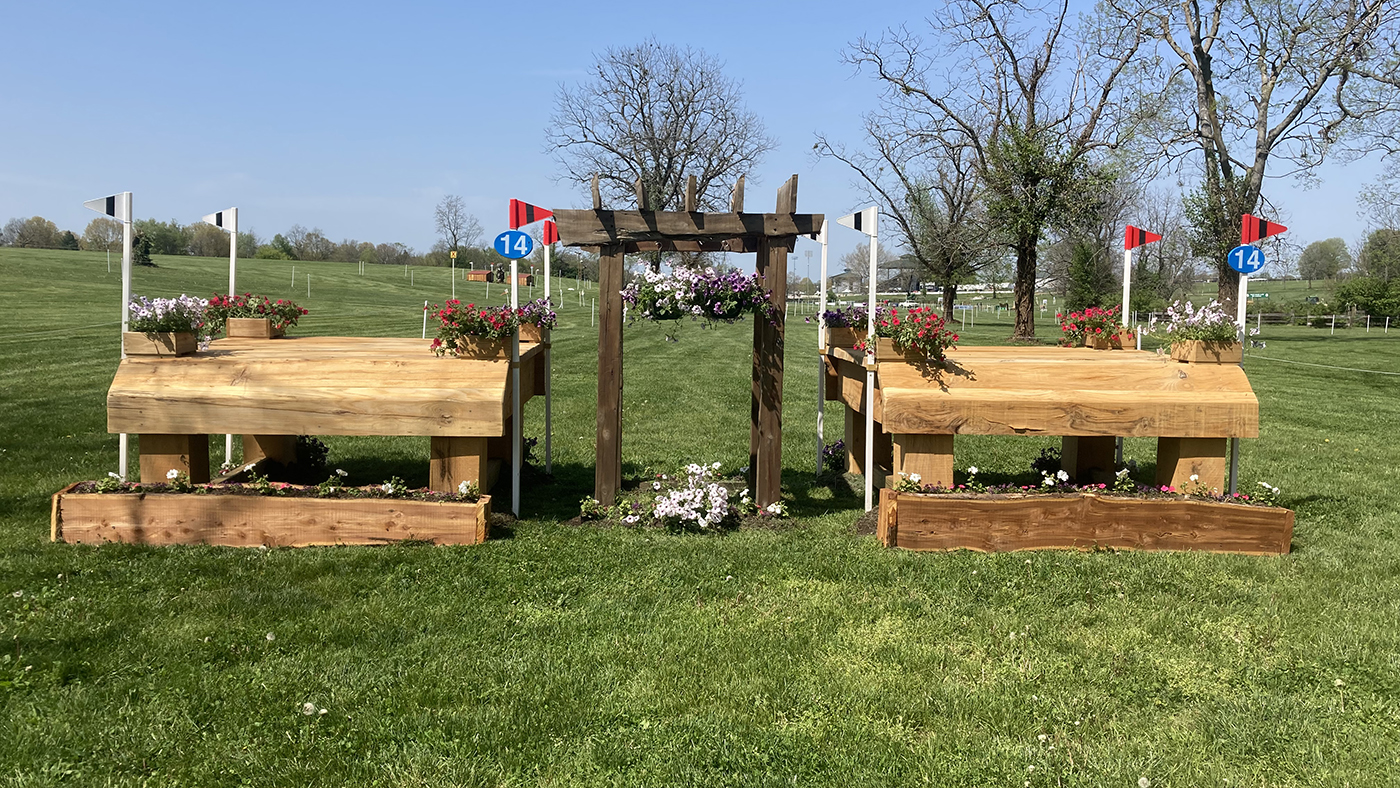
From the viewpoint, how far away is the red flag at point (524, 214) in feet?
20.0

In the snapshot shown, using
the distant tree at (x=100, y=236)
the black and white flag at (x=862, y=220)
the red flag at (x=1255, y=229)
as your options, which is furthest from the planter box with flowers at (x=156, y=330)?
the distant tree at (x=100, y=236)

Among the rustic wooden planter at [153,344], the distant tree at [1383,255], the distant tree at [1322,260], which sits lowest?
the rustic wooden planter at [153,344]

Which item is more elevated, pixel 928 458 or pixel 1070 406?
pixel 1070 406

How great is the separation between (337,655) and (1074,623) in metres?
3.56

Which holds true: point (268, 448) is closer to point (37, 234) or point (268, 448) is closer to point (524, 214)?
point (524, 214)

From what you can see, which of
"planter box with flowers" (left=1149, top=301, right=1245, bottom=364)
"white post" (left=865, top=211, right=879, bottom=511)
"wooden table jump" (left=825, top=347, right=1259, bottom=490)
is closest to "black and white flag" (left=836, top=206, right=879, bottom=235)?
"white post" (left=865, top=211, right=879, bottom=511)

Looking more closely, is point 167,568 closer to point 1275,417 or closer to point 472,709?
point 472,709

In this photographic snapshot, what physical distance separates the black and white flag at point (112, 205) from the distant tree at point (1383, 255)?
173 ft

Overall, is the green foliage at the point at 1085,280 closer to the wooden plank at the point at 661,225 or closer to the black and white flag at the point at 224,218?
the wooden plank at the point at 661,225

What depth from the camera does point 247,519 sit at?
5359mm

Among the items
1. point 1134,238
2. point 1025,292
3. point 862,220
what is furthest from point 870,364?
point 1025,292

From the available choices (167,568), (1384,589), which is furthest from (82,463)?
(1384,589)

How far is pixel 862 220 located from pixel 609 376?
7.09ft

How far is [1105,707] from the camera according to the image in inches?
134
